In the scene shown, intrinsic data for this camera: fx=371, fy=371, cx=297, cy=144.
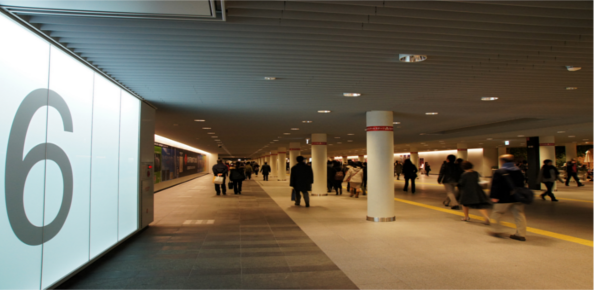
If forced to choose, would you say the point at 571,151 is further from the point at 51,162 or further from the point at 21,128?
the point at 21,128

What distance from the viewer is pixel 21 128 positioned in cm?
394

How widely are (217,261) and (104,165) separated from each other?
2.57 meters

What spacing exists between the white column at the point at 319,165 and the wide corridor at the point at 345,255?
7.47 meters

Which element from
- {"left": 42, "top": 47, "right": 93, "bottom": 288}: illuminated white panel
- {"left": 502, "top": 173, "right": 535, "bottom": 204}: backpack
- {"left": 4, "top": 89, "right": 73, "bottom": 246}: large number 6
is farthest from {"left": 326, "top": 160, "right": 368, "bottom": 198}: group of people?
{"left": 4, "top": 89, "right": 73, "bottom": 246}: large number 6

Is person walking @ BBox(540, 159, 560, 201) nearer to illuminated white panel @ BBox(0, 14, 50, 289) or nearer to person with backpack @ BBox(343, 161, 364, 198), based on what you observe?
person with backpack @ BBox(343, 161, 364, 198)

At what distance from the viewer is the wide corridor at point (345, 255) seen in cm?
495

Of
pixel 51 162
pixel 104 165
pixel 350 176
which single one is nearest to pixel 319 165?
pixel 350 176

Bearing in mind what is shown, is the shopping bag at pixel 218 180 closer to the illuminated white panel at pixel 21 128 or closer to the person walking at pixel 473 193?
the person walking at pixel 473 193

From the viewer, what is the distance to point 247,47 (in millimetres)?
4797

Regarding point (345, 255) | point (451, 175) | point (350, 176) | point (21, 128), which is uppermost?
point (21, 128)

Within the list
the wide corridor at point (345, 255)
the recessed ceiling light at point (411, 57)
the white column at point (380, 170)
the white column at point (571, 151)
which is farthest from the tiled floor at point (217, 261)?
the white column at point (571, 151)

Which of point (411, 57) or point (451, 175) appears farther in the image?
point (451, 175)

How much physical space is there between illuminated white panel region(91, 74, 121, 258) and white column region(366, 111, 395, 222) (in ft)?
20.6

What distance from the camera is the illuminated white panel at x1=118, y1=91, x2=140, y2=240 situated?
24.1ft
